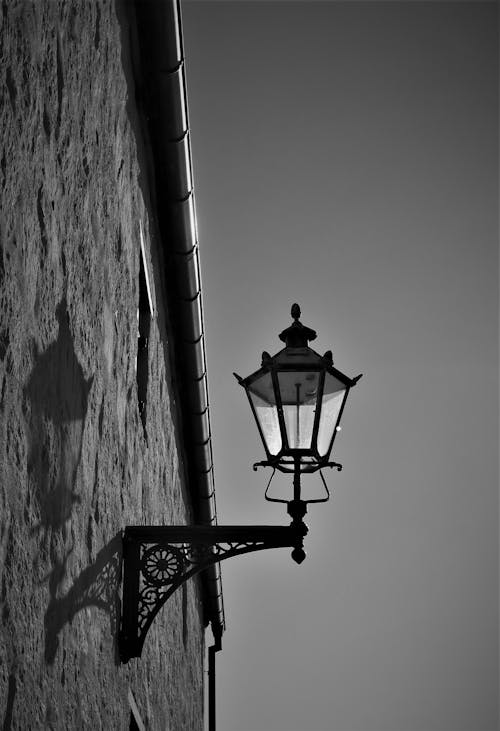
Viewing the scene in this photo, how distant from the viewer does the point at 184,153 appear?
14.9 ft

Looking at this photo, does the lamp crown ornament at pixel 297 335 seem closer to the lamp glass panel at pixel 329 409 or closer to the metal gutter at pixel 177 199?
the lamp glass panel at pixel 329 409

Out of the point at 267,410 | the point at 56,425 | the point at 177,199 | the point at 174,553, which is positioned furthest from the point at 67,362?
the point at 177,199

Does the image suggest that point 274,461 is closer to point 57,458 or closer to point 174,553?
point 174,553

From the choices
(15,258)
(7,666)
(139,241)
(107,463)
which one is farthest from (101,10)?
(7,666)

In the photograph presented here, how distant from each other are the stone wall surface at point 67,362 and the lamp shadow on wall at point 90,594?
1 cm

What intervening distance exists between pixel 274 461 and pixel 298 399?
1.08 ft

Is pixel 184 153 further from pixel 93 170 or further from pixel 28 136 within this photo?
pixel 28 136

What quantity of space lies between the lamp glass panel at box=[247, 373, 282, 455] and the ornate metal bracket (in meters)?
0.40

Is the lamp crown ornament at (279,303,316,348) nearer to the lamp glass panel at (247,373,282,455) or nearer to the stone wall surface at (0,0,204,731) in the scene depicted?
the lamp glass panel at (247,373,282,455)

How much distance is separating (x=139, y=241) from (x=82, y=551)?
202cm

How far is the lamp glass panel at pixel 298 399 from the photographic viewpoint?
11.6 feet

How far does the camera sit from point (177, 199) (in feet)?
15.8

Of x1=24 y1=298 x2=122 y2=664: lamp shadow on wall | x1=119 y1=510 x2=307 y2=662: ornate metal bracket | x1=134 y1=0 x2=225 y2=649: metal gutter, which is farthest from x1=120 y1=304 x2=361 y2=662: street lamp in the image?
x1=134 y1=0 x2=225 y2=649: metal gutter

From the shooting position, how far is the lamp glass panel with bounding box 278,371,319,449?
140 inches
